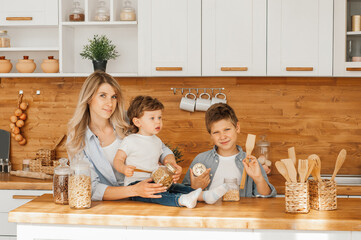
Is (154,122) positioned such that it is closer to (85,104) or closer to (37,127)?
(85,104)

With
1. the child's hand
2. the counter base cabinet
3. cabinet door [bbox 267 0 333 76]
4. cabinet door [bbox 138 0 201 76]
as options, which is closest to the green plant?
cabinet door [bbox 138 0 201 76]

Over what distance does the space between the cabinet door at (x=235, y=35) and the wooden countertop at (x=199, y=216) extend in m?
1.62

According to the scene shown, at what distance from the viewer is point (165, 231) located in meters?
1.80

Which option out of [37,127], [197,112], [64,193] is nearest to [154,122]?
[64,193]

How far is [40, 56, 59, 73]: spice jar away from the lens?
11.8 feet

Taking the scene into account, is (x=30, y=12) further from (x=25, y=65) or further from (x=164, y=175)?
(x=164, y=175)

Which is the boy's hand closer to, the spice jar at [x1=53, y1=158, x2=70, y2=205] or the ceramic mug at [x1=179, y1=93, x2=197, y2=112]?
the spice jar at [x1=53, y1=158, x2=70, y2=205]

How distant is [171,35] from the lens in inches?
135

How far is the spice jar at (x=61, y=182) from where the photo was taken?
76.9 inches

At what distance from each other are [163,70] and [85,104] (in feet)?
3.92

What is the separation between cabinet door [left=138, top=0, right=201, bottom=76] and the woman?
1105 millimetres

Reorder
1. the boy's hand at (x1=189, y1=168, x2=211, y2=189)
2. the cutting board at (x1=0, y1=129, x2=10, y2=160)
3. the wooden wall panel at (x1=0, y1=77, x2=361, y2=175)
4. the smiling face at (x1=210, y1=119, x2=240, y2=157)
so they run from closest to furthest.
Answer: the boy's hand at (x1=189, y1=168, x2=211, y2=189)
the smiling face at (x1=210, y1=119, x2=240, y2=157)
the wooden wall panel at (x1=0, y1=77, x2=361, y2=175)
the cutting board at (x1=0, y1=129, x2=10, y2=160)

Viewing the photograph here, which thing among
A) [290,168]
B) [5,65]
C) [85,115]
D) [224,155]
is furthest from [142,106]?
[5,65]

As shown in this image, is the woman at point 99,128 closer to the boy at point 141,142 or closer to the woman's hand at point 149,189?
the boy at point 141,142
